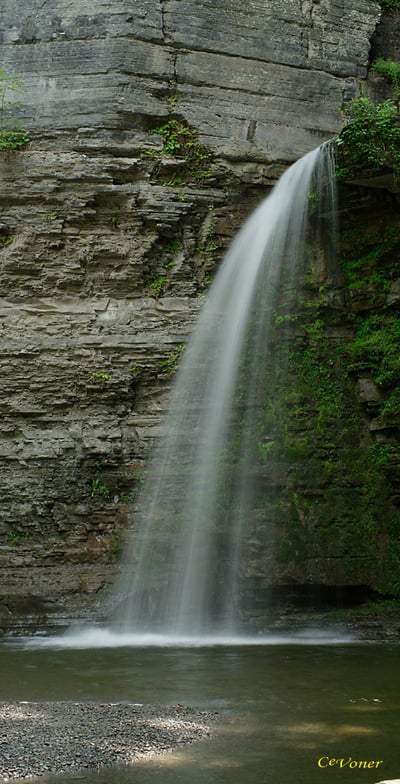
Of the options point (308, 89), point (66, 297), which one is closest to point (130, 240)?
point (66, 297)

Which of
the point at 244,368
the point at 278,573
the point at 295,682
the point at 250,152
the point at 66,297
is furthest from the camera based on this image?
the point at 250,152

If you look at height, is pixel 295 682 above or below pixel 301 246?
below

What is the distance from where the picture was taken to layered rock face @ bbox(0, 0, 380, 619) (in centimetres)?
1109

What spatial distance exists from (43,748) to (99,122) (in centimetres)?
1014

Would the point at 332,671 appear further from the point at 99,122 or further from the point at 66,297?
the point at 99,122

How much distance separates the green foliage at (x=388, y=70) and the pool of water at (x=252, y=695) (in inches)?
386

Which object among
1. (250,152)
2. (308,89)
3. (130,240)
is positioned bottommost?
(130,240)

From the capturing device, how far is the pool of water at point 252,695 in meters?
4.00

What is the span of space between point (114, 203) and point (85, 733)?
8.98 metres

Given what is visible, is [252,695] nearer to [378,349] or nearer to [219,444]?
[219,444]

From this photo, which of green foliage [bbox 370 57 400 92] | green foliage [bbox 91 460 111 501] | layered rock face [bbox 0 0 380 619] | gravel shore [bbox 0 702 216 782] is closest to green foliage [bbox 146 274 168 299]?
layered rock face [bbox 0 0 380 619]

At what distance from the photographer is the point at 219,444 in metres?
10.6

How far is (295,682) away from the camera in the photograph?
6172 mm

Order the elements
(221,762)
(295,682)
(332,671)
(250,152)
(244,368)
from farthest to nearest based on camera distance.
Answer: (250,152)
(244,368)
(332,671)
(295,682)
(221,762)
